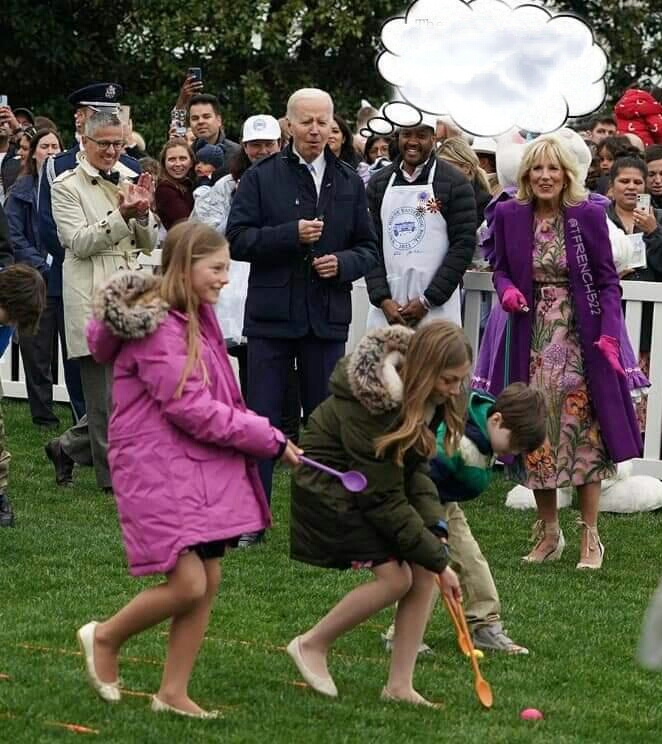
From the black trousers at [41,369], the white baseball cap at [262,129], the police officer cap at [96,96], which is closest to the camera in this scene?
the police officer cap at [96,96]

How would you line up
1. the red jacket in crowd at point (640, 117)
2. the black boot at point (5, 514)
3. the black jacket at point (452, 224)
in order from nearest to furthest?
the black boot at point (5, 514)
the black jacket at point (452, 224)
the red jacket in crowd at point (640, 117)

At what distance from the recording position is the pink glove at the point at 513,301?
29.2 ft

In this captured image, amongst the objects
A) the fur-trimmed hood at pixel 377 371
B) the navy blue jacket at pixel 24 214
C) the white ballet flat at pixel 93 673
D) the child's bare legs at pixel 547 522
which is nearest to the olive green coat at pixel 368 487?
the fur-trimmed hood at pixel 377 371

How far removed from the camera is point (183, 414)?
18.6 ft

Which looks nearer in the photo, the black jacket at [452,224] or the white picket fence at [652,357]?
the black jacket at [452,224]

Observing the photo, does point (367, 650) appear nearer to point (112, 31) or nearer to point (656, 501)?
point (656, 501)

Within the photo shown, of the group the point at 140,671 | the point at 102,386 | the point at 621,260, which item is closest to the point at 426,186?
the point at 621,260

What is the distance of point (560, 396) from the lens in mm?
9000

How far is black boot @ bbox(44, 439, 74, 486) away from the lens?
35.4 feet

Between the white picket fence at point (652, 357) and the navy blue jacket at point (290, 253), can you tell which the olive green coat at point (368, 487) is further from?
the white picket fence at point (652, 357)

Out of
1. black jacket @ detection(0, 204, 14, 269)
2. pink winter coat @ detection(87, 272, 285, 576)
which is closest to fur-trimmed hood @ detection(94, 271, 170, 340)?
pink winter coat @ detection(87, 272, 285, 576)

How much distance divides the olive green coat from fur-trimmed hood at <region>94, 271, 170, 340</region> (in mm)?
693

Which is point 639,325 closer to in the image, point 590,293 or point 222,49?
point 590,293

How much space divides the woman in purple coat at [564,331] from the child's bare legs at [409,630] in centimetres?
279
